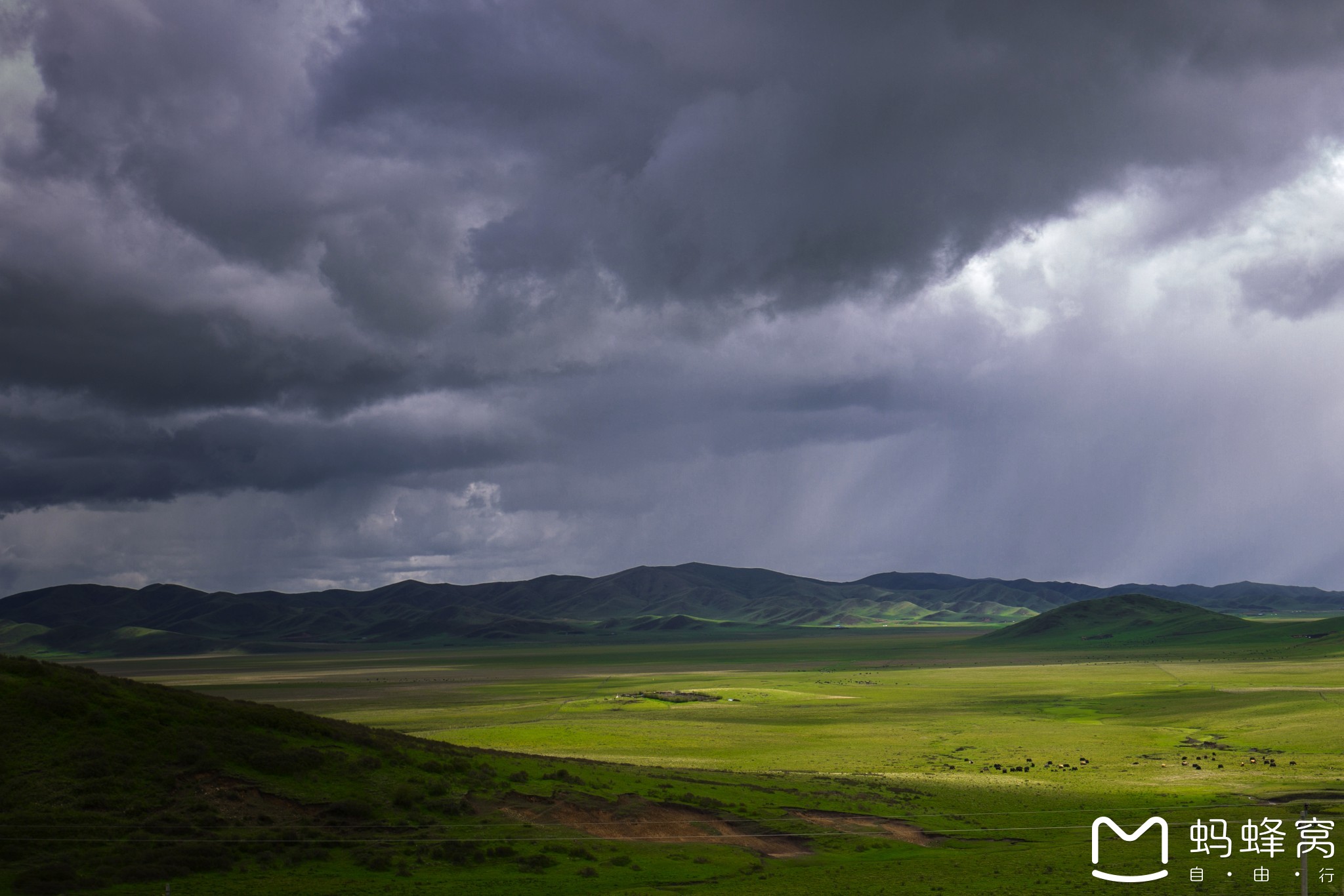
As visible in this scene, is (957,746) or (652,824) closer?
(652,824)

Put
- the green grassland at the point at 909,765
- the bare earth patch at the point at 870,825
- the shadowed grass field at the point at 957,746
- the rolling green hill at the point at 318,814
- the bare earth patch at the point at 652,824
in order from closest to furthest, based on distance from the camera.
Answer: the rolling green hill at the point at 318,814 < the green grassland at the point at 909,765 < the shadowed grass field at the point at 957,746 < the bare earth patch at the point at 652,824 < the bare earth patch at the point at 870,825

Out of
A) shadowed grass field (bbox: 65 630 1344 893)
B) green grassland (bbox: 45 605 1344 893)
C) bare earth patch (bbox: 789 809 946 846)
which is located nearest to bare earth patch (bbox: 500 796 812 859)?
green grassland (bbox: 45 605 1344 893)

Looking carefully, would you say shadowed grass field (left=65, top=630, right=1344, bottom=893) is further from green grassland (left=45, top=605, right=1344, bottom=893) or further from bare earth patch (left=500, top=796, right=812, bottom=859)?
bare earth patch (left=500, top=796, right=812, bottom=859)

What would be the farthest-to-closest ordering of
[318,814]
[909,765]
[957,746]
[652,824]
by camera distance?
[957,746] → [909,765] → [652,824] → [318,814]

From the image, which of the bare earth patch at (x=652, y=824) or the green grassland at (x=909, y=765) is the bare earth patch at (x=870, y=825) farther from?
the bare earth patch at (x=652, y=824)

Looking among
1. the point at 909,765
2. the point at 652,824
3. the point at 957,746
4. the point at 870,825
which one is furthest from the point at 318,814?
the point at 957,746

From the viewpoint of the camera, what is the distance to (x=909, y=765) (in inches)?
2756

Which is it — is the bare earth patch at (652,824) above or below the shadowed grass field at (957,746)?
above

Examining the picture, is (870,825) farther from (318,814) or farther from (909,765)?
(318,814)

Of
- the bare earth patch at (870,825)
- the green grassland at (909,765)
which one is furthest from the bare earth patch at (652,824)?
the bare earth patch at (870,825)

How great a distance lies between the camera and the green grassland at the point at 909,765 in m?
36.4

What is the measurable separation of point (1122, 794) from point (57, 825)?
53.4m

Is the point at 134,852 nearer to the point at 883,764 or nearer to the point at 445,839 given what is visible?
the point at 445,839

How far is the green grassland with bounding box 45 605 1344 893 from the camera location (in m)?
36.4
